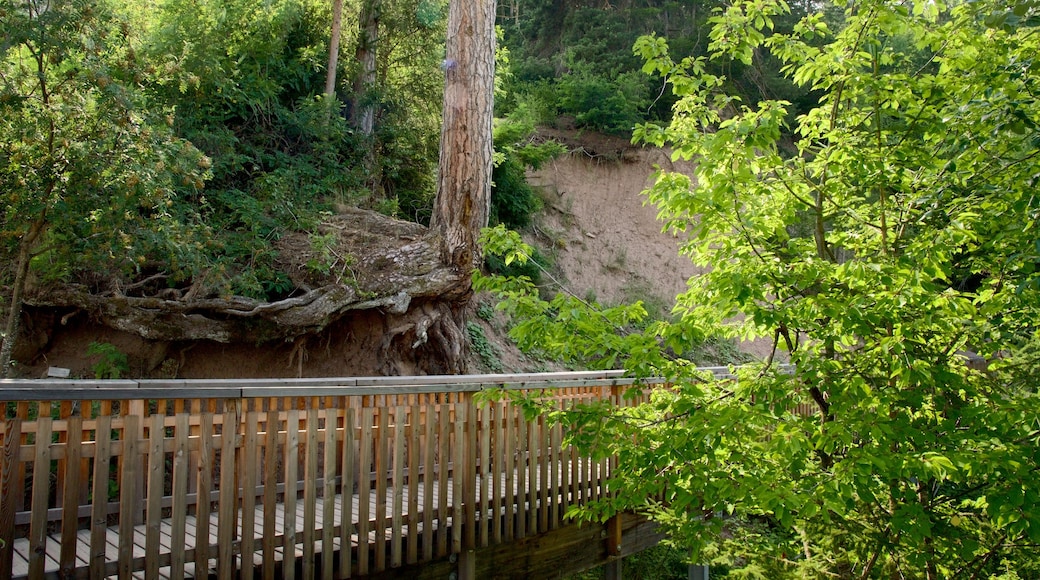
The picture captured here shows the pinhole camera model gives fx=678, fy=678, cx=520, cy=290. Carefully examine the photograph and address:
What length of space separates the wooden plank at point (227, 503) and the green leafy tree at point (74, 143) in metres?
4.05

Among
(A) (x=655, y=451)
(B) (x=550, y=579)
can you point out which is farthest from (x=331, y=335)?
(A) (x=655, y=451)

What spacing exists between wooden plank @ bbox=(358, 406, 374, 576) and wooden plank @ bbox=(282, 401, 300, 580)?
0.38 m

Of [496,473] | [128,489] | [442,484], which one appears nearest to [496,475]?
[496,473]

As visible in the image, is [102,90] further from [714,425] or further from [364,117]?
[714,425]

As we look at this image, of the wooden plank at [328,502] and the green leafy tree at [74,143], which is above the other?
the green leafy tree at [74,143]

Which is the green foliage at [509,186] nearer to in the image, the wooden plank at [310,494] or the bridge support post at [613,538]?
the bridge support post at [613,538]

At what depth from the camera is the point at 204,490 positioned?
11.6 ft

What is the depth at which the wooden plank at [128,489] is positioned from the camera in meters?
3.21

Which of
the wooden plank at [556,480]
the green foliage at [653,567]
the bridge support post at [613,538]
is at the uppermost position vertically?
the wooden plank at [556,480]

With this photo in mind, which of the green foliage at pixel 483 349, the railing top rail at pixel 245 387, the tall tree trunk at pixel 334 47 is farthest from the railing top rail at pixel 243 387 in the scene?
the tall tree trunk at pixel 334 47

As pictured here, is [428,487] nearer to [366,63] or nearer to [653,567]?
[653,567]

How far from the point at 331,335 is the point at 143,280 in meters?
2.42

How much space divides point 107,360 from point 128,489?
238 inches

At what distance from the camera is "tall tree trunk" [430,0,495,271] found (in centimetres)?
877
